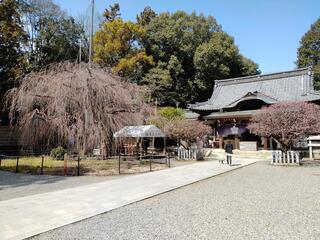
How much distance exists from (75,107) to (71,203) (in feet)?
27.5

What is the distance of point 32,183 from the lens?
9914 mm

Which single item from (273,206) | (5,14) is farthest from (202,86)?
(273,206)

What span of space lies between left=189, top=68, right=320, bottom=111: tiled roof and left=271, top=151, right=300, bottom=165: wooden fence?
9.04m

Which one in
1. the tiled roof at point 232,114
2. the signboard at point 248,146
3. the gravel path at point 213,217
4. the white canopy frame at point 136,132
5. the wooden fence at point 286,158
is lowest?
the gravel path at point 213,217

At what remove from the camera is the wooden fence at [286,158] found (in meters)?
15.1

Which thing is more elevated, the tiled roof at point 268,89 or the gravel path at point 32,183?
the tiled roof at point 268,89

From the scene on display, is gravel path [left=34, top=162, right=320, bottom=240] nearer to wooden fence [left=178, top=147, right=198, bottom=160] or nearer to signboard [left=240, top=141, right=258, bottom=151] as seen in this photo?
wooden fence [left=178, top=147, right=198, bottom=160]

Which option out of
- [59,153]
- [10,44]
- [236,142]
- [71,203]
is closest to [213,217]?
[71,203]

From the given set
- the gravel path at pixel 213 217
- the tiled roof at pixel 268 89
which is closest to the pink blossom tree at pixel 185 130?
the tiled roof at pixel 268 89

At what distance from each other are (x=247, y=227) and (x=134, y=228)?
2.05m

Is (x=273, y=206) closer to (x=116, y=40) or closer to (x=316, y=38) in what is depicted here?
(x=116, y=40)

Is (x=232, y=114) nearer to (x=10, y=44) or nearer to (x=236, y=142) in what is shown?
(x=236, y=142)

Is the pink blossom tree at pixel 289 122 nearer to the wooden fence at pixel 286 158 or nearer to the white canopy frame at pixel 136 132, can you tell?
the wooden fence at pixel 286 158

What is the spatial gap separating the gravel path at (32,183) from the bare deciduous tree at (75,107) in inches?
130
